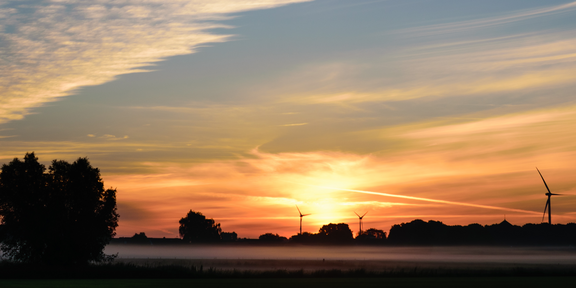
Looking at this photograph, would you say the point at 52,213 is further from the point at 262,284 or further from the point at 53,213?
the point at 262,284

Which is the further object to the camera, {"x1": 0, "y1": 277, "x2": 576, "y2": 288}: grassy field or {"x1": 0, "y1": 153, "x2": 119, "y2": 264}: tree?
{"x1": 0, "y1": 153, "x2": 119, "y2": 264}: tree

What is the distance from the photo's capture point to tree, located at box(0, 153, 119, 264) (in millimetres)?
100438

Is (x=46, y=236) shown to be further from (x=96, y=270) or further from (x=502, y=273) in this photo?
(x=502, y=273)

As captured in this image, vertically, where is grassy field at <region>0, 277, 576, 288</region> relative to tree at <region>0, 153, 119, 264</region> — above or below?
below

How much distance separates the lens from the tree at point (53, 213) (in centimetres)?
10044

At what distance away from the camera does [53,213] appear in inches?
4040

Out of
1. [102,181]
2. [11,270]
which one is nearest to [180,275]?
[11,270]

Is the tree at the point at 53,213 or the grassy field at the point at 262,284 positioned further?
the tree at the point at 53,213

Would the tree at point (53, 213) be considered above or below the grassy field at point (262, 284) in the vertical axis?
above

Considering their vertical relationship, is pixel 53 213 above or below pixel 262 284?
above

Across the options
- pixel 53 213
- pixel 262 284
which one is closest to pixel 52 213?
pixel 53 213

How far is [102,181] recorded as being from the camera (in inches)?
4375

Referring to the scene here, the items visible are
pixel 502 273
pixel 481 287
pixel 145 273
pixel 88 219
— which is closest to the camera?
pixel 481 287

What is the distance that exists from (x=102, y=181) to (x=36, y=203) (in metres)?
12.5
